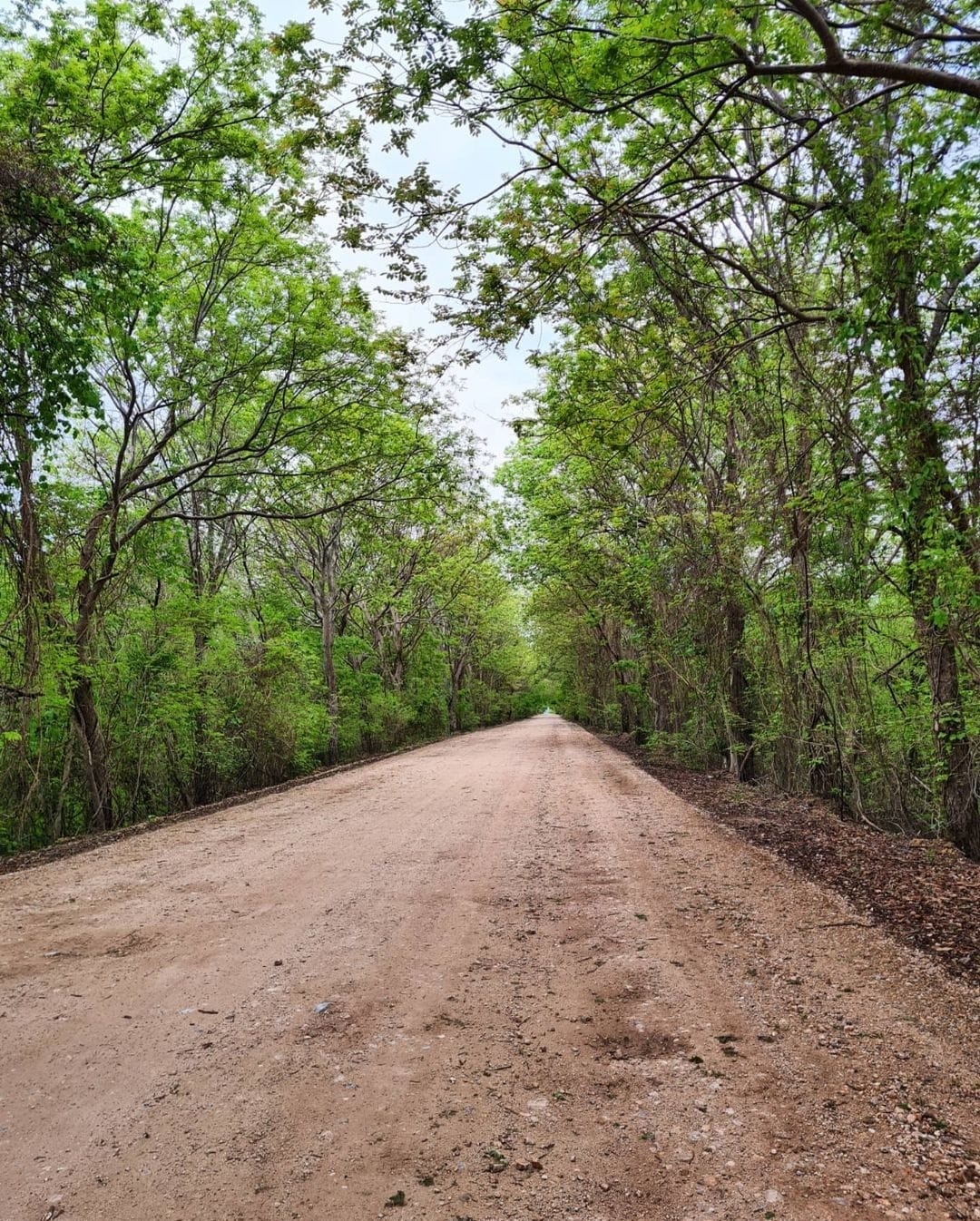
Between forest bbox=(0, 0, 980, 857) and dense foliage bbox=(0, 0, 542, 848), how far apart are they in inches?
2.3

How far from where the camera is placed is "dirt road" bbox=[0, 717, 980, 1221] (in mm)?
2145

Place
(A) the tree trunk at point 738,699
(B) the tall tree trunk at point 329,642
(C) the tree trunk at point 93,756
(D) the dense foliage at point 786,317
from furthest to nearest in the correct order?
(B) the tall tree trunk at point 329,642
(A) the tree trunk at point 738,699
(C) the tree trunk at point 93,756
(D) the dense foliage at point 786,317

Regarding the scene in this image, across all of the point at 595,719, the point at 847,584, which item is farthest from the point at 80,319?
the point at 595,719

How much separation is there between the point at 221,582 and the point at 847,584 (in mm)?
13377

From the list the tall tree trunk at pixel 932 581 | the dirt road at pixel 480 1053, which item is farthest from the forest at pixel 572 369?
the dirt road at pixel 480 1053

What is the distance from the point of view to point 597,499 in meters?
15.1

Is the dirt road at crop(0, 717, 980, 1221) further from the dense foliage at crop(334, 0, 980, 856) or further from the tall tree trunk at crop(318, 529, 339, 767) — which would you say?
the tall tree trunk at crop(318, 529, 339, 767)

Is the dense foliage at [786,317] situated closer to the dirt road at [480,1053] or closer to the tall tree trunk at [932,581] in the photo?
the tall tree trunk at [932,581]

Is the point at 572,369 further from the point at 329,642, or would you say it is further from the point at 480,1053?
the point at 329,642

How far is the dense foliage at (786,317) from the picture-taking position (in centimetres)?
429

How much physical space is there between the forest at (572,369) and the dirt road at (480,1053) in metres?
3.05

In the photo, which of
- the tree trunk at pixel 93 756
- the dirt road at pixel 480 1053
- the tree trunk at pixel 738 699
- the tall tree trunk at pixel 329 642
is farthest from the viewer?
the tall tree trunk at pixel 329 642

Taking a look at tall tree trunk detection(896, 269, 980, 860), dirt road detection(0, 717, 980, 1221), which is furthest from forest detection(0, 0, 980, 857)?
dirt road detection(0, 717, 980, 1221)

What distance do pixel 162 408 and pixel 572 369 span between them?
298 inches
